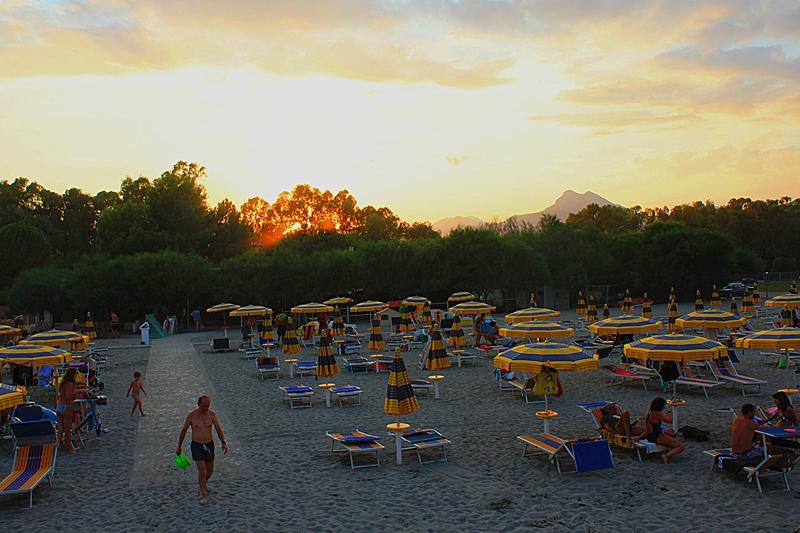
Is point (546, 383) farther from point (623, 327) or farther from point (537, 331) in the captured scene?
point (623, 327)

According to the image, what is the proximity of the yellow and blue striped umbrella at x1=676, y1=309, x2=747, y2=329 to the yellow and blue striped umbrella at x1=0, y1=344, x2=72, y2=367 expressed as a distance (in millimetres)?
16469

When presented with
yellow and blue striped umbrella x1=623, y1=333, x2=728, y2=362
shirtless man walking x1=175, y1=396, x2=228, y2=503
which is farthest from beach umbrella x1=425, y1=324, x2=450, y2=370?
shirtless man walking x1=175, y1=396, x2=228, y2=503

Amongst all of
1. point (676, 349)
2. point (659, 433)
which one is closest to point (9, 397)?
point (659, 433)

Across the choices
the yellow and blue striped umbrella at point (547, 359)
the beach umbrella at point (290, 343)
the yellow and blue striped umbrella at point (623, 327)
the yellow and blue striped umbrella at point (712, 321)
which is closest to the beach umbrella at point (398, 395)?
the yellow and blue striped umbrella at point (547, 359)

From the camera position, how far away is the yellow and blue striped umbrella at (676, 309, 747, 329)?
747 inches

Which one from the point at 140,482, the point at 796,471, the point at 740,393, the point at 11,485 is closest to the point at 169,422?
the point at 140,482

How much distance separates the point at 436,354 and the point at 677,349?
7.45m

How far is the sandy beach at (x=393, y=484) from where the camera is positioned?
8797mm

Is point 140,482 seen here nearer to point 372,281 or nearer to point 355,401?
point 355,401

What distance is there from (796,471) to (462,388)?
9799 mm

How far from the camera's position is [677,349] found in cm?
1355

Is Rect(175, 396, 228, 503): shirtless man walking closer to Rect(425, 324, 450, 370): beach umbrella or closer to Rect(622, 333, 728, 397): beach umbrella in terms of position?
Rect(622, 333, 728, 397): beach umbrella

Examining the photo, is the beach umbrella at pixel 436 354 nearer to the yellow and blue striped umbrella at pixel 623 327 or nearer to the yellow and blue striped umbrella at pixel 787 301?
the yellow and blue striped umbrella at pixel 623 327

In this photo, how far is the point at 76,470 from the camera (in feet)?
38.7
